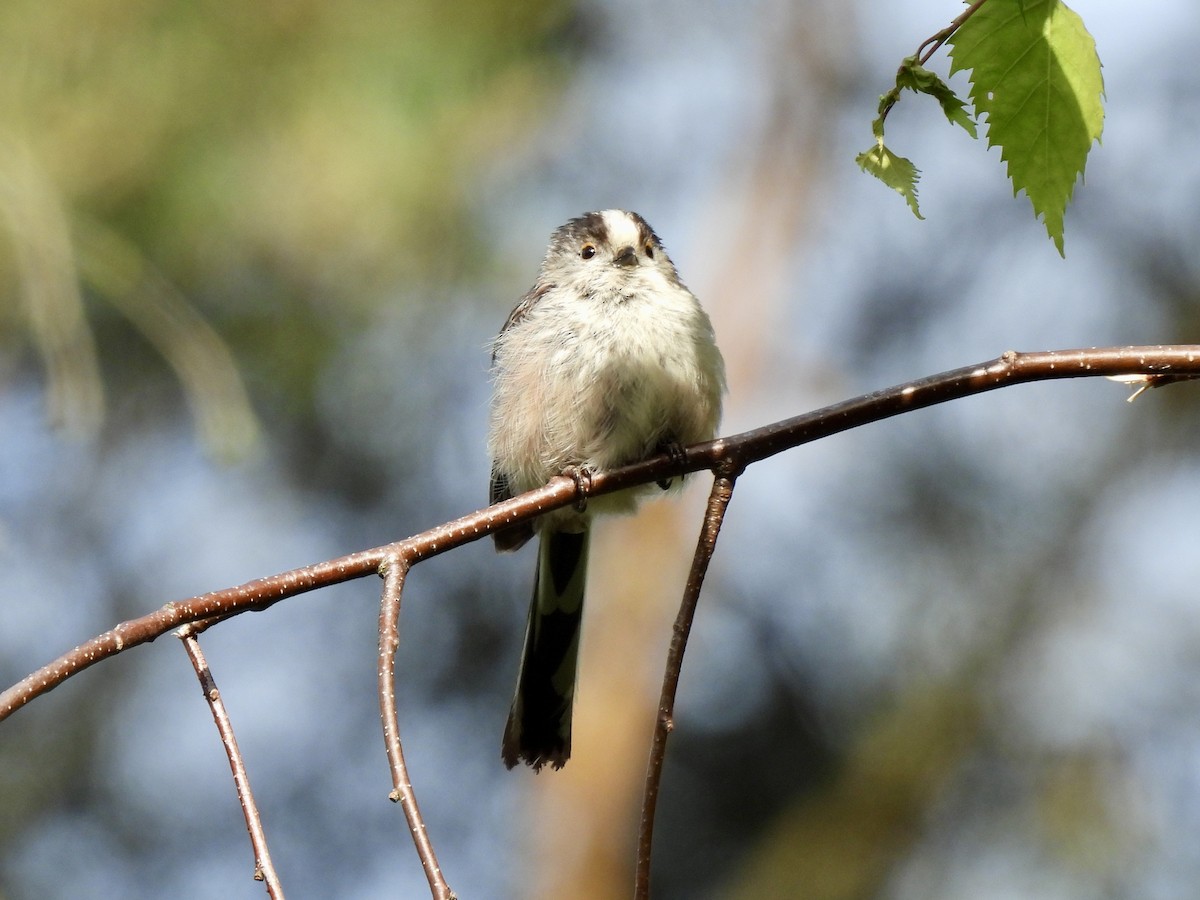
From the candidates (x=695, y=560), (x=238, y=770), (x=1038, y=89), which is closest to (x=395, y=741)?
(x=238, y=770)

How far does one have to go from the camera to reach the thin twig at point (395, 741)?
1431mm

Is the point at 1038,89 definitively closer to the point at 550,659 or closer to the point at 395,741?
the point at 395,741

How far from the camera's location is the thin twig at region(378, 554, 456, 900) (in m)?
1.43

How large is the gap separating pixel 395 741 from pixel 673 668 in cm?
41

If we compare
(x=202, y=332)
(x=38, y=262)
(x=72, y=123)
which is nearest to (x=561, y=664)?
(x=202, y=332)

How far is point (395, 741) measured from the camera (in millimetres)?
1573

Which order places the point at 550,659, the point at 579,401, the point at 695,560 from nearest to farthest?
the point at 695,560, the point at 579,401, the point at 550,659

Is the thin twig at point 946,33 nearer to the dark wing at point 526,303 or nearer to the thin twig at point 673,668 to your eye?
the thin twig at point 673,668

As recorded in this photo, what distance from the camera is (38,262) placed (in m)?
2.94

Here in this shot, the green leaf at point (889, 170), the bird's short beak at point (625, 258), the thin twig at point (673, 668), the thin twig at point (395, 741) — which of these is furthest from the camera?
the bird's short beak at point (625, 258)

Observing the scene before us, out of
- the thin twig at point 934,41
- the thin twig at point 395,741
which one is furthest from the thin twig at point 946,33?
the thin twig at point 395,741

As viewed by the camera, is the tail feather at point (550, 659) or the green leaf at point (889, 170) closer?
the green leaf at point (889, 170)

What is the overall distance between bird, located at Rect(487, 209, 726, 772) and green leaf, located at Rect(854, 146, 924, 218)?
4.42ft

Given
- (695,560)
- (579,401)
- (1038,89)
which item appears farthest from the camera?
(579,401)
